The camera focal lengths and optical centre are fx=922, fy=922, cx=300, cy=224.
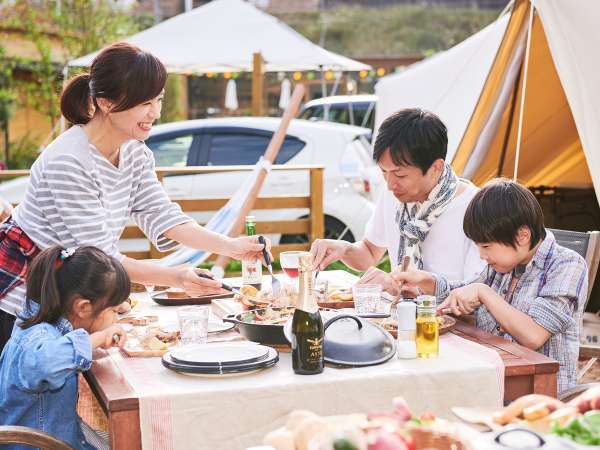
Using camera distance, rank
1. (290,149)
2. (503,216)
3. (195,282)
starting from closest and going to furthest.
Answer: (503,216) < (195,282) < (290,149)

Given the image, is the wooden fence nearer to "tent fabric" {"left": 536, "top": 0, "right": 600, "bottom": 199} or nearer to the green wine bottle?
"tent fabric" {"left": 536, "top": 0, "right": 600, "bottom": 199}

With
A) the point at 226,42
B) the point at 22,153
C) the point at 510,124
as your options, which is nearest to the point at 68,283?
the point at 510,124

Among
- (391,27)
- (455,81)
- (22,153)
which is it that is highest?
(391,27)

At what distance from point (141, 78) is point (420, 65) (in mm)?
4406

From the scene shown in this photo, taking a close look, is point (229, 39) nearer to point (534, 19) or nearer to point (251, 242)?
point (534, 19)

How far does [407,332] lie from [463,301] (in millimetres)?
350

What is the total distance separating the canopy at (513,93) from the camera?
4.41m

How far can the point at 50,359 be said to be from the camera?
2.25 metres

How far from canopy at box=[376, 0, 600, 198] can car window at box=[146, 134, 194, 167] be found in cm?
191

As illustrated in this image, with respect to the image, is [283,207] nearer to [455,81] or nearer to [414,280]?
[455,81]

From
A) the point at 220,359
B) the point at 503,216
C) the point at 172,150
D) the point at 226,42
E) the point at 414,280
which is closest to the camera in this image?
the point at 220,359

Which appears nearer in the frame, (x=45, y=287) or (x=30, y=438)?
(x=30, y=438)

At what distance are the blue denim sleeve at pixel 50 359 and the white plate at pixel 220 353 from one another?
0.23 metres

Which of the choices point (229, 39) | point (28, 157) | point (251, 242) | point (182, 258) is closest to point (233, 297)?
point (251, 242)
